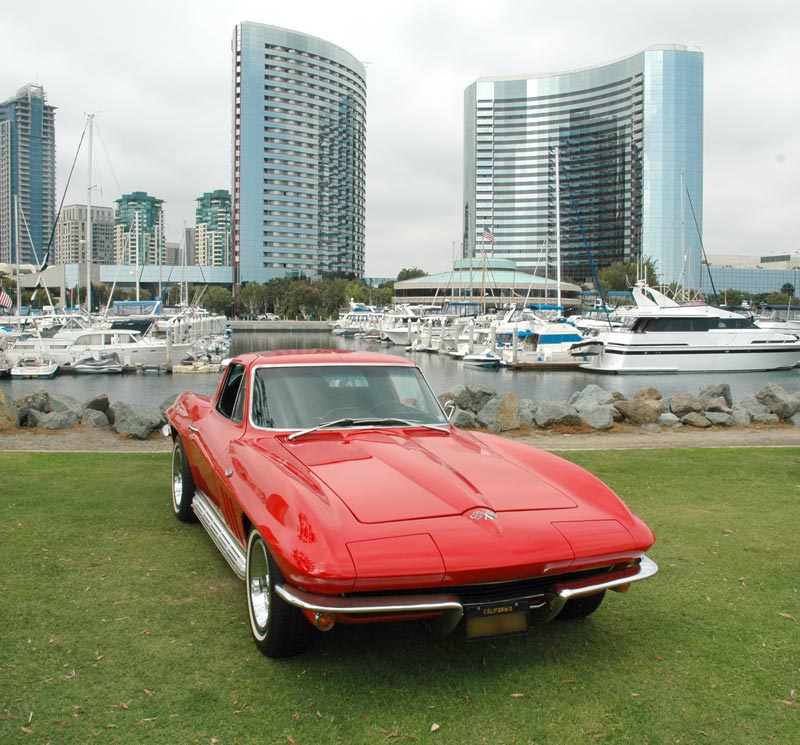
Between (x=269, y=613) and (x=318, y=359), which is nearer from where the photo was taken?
(x=269, y=613)

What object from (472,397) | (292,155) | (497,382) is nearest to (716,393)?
(472,397)

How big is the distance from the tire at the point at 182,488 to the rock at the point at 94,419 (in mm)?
8976

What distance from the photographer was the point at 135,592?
5.07 m

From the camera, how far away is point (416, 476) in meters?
4.26

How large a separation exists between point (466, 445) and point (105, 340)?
141 feet

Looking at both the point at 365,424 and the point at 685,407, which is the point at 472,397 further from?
the point at 365,424

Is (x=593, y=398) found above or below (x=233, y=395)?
below

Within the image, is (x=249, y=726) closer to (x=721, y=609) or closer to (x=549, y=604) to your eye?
Result: (x=549, y=604)

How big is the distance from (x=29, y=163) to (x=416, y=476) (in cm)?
18085

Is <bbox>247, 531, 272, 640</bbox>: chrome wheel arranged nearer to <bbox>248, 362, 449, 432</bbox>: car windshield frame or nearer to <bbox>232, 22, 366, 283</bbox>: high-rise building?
<bbox>248, 362, 449, 432</bbox>: car windshield frame

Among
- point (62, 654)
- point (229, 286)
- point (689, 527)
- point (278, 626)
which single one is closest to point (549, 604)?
point (278, 626)

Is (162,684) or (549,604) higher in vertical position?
(549,604)

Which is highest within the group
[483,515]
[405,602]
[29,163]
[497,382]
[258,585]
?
[29,163]

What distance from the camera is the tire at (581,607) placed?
4.50 metres
